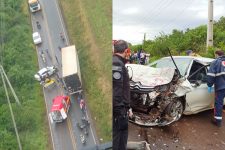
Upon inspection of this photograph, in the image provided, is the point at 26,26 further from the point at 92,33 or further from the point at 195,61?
the point at 195,61

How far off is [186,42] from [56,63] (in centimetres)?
1164

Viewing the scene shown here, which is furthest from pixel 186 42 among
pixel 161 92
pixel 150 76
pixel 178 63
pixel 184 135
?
pixel 161 92

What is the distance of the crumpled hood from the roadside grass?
432cm

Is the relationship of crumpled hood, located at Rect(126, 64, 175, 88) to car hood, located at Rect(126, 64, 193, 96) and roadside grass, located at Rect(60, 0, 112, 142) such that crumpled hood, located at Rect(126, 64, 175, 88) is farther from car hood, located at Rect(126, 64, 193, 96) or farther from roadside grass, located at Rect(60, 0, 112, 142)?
roadside grass, located at Rect(60, 0, 112, 142)

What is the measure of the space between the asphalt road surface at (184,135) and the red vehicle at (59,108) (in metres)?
4.39

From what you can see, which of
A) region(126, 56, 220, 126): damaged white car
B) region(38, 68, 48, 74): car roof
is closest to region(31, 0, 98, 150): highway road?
region(38, 68, 48, 74): car roof

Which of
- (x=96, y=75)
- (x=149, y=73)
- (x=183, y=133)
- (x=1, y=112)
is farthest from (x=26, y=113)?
(x=183, y=133)

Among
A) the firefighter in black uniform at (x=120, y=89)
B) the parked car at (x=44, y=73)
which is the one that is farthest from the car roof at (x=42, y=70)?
the firefighter in black uniform at (x=120, y=89)

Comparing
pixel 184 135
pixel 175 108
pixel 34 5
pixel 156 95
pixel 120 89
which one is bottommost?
pixel 184 135

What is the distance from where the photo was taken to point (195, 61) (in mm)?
6234

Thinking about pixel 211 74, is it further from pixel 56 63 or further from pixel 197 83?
pixel 56 63

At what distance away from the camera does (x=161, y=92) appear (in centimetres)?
539

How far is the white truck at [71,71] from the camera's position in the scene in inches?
33.6

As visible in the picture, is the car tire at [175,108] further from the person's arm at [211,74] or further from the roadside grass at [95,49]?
the roadside grass at [95,49]
